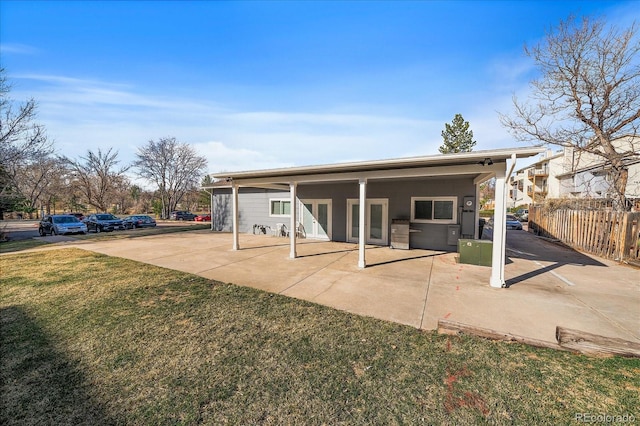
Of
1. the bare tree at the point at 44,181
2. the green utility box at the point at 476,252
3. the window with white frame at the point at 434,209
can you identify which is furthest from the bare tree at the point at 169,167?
the green utility box at the point at 476,252

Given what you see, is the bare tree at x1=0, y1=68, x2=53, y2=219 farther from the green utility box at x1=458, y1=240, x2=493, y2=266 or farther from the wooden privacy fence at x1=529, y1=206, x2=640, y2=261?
the wooden privacy fence at x1=529, y1=206, x2=640, y2=261

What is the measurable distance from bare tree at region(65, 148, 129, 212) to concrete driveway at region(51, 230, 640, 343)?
27753mm

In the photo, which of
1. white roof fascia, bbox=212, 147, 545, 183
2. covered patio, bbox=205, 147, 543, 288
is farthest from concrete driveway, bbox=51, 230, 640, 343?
white roof fascia, bbox=212, 147, 545, 183

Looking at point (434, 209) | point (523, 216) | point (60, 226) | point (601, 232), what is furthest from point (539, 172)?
point (60, 226)

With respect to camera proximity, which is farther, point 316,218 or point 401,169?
point 316,218

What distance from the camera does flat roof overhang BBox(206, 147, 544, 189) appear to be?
5.09 m

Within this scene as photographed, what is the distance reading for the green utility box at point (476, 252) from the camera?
713 cm

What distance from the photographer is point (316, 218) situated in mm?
11945

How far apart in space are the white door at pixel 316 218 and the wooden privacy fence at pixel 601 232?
382 inches

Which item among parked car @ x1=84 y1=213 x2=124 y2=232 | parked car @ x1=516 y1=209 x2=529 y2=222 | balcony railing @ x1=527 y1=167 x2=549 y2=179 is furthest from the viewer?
balcony railing @ x1=527 y1=167 x2=549 y2=179

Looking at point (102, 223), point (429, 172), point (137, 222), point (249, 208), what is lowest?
point (137, 222)

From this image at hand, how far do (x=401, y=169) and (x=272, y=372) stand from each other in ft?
17.6

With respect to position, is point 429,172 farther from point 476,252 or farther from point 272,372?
point 272,372

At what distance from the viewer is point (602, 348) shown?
2906mm
